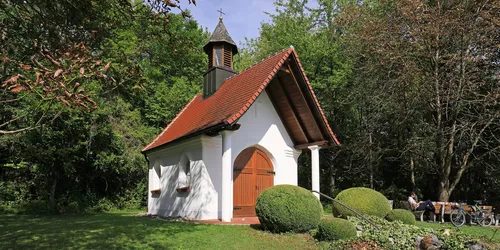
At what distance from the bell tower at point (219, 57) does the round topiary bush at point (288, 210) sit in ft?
27.5

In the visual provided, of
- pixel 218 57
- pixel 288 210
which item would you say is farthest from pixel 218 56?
pixel 288 210

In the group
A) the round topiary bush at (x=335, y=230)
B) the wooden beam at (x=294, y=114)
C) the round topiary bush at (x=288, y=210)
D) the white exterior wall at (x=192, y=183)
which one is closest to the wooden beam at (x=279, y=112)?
the wooden beam at (x=294, y=114)

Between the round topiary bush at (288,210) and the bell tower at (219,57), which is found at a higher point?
the bell tower at (219,57)

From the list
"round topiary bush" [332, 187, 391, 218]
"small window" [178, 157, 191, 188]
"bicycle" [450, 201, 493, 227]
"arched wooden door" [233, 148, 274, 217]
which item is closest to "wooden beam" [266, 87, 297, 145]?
"arched wooden door" [233, 148, 274, 217]

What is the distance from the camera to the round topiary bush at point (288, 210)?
29.1 feet

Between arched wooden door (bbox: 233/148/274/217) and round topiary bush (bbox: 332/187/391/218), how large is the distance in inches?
120

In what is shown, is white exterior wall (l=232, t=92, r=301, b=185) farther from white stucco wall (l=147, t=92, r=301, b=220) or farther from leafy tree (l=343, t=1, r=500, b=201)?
leafy tree (l=343, t=1, r=500, b=201)

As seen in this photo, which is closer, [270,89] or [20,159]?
[270,89]

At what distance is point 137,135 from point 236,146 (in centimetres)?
1099

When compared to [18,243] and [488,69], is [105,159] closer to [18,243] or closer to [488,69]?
[18,243]

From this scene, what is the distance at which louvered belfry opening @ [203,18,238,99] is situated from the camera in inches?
651

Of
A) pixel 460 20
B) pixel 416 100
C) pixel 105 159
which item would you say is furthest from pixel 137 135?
pixel 460 20

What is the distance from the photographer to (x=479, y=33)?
15484 mm

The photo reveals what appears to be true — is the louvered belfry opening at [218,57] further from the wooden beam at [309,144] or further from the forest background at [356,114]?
the wooden beam at [309,144]
